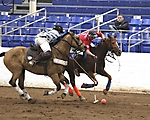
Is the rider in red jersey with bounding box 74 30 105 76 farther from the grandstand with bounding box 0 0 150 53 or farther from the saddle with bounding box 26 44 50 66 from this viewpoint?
the grandstand with bounding box 0 0 150 53

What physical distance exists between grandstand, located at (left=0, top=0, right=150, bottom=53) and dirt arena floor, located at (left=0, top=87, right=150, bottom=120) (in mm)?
3331

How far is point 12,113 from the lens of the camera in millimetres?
12008

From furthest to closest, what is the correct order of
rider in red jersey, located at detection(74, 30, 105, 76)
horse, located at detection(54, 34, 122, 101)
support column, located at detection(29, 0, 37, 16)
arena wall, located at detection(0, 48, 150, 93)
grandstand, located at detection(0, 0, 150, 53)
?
support column, located at detection(29, 0, 37, 16)
grandstand, located at detection(0, 0, 150, 53)
arena wall, located at detection(0, 48, 150, 93)
horse, located at detection(54, 34, 122, 101)
rider in red jersey, located at detection(74, 30, 105, 76)

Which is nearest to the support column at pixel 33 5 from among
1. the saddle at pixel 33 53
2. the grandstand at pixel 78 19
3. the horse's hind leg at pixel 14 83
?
the grandstand at pixel 78 19

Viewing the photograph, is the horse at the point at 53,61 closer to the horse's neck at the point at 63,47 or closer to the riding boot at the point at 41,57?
the horse's neck at the point at 63,47

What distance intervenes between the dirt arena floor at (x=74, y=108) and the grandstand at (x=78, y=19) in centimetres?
333

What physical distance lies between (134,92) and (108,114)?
247 inches

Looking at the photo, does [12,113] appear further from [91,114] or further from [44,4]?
[44,4]

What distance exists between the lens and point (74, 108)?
13195mm

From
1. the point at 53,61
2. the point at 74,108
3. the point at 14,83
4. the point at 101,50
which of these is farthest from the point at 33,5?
the point at 74,108

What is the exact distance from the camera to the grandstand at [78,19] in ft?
64.7

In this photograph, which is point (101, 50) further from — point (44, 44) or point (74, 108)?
point (74, 108)

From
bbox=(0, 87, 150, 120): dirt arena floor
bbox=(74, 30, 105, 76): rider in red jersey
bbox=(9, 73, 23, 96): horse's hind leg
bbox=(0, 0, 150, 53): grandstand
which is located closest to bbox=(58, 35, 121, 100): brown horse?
bbox=(74, 30, 105, 76): rider in red jersey

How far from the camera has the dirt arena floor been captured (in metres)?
11.7
